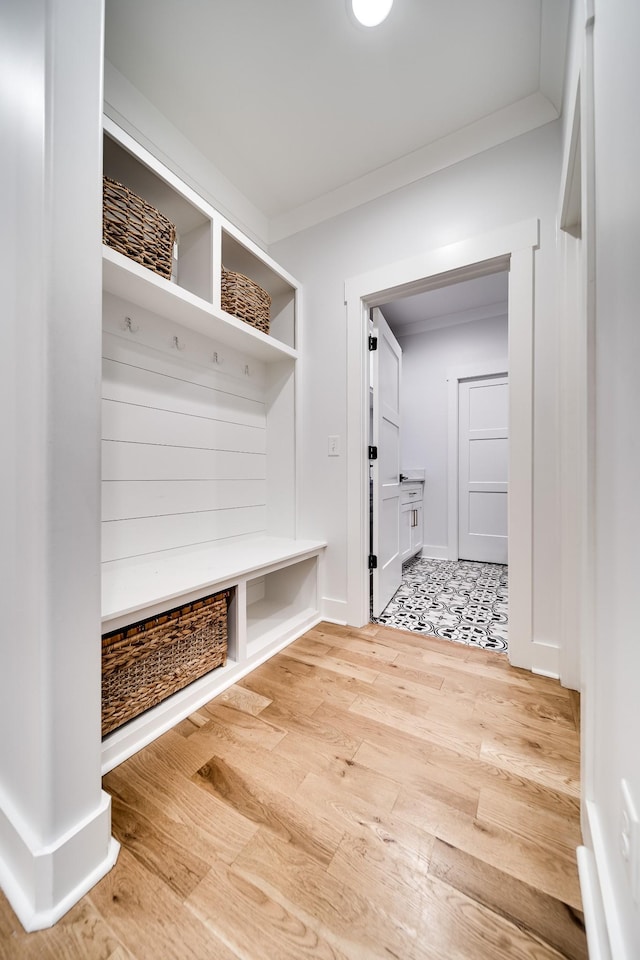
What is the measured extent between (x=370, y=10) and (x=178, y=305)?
4.03 ft

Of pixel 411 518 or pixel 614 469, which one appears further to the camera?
pixel 411 518

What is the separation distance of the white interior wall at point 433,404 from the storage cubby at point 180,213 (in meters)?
2.86

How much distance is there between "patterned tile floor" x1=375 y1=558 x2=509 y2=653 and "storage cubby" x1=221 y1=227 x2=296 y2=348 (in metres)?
1.82

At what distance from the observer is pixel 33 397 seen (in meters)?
0.75

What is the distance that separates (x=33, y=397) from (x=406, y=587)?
2.69 metres

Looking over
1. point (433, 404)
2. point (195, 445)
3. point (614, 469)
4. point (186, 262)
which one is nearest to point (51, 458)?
point (614, 469)

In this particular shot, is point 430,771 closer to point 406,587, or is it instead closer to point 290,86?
point 406,587

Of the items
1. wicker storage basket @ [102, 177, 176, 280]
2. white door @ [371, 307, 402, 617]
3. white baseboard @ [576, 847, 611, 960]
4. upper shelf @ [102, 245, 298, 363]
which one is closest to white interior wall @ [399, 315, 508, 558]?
white door @ [371, 307, 402, 617]

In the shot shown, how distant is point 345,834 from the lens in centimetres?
90

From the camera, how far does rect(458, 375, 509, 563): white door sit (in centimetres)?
363

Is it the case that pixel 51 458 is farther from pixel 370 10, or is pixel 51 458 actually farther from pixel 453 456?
pixel 453 456

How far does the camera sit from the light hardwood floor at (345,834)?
696mm

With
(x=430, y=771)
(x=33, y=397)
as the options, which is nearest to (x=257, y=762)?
(x=430, y=771)

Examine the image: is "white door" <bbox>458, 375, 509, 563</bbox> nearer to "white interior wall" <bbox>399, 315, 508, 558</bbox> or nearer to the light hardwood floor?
"white interior wall" <bbox>399, 315, 508, 558</bbox>
